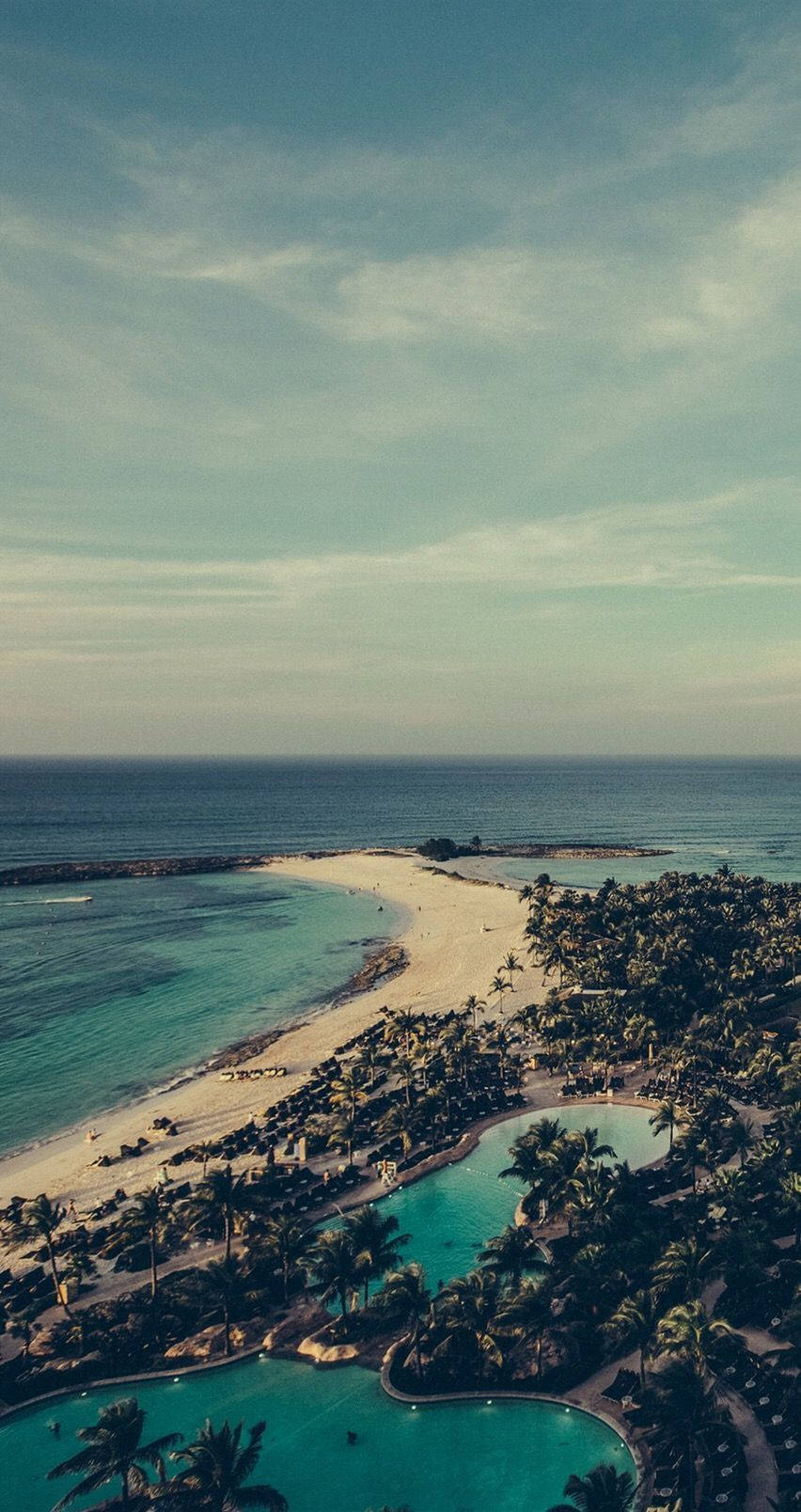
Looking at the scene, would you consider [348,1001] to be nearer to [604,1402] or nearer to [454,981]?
[454,981]

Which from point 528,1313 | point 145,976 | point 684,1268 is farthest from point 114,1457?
point 145,976

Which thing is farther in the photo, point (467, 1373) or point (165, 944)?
point (165, 944)

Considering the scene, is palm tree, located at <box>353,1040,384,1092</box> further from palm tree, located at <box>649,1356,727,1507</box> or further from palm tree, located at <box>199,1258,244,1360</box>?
palm tree, located at <box>649,1356,727,1507</box>

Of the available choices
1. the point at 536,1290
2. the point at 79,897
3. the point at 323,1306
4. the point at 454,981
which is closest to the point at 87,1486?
the point at 323,1306

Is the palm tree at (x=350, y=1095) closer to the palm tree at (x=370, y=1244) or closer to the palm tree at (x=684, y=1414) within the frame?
the palm tree at (x=370, y=1244)

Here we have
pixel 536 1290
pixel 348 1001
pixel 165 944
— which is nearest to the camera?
pixel 536 1290
